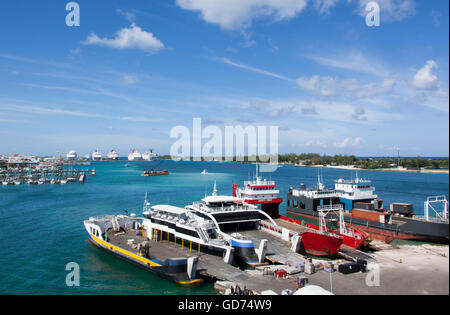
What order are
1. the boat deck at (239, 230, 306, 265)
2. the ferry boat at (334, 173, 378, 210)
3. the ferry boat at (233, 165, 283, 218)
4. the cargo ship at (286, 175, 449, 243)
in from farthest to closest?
1. the ferry boat at (334, 173, 378, 210)
2. the ferry boat at (233, 165, 283, 218)
3. the cargo ship at (286, 175, 449, 243)
4. the boat deck at (239, 230, 306, 265)

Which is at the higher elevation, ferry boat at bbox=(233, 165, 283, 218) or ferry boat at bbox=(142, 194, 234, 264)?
ferry boat at bbox=(233, 165, 283, 218)

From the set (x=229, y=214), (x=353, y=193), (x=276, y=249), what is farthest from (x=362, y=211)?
(x=229, y=214)

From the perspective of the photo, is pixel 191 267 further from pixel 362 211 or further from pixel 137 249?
pixel 362 211

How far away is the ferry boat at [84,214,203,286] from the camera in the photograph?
2055 cm

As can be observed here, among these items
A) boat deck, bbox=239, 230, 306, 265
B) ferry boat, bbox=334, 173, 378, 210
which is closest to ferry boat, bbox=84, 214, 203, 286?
boat deck, bbox=239, 230, 306, 265

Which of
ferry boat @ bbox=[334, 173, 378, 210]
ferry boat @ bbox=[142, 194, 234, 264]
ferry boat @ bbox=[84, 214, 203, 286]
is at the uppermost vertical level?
ferry boat @ bbox=[334, 173, 378, 210]

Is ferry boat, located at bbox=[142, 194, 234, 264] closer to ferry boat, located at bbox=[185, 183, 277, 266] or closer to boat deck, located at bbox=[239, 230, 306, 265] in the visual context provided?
ferry boat, located at bbox=[185, 183, 277, 266]

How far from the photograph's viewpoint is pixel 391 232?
31.8 metres

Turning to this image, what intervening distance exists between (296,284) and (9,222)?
41.9 m

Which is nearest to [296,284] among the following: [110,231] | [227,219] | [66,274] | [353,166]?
[227,219]

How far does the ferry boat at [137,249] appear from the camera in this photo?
2055 centimetres

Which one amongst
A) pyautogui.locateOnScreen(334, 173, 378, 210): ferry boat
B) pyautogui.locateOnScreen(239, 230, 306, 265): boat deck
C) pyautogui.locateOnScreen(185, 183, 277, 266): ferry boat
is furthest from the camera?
pyautogui.locateOnScreen(334, 173, 378, 210): ferry boat

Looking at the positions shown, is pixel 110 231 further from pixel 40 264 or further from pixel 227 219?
pixel 227 219

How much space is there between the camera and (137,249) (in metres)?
25.0
